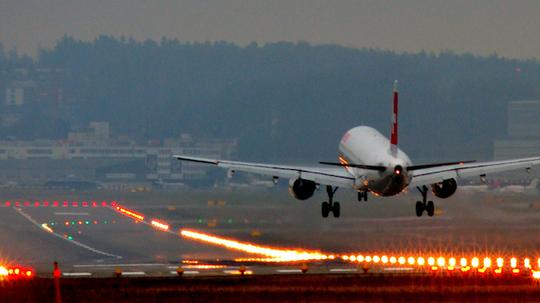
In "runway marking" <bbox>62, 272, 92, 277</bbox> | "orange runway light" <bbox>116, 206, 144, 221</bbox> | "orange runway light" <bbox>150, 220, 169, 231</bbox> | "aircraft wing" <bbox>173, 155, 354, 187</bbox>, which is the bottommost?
"runway marking" <bbox>62, 272, 92, 277</bbox>

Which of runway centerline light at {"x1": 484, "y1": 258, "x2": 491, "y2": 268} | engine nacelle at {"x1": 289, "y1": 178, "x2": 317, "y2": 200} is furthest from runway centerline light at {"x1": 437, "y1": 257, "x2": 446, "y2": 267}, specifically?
engine nacelle at {"x1": 289, "y1": 178, "x2": 317, "y2": 200}

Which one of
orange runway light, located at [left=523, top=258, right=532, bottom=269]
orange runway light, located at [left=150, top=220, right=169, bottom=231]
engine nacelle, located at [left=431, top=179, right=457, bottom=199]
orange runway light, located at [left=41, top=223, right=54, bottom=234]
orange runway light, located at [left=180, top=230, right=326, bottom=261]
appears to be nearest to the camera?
orange runway light, located at [left=523, top=258, right=532, bottom=269]

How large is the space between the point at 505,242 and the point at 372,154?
12.9 metres

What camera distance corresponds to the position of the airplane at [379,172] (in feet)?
253

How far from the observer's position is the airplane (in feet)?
253

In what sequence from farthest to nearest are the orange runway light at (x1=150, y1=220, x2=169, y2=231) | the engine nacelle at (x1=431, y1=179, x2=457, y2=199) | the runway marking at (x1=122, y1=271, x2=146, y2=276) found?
the orange runway light at (x1=150, y1=220, x2=169, y2=231)
the engine nacelle at (x1=431, y1=179, x2=457, y2=199)
the runway marking at (x1=122, y1=271, x2=146, y2=276)

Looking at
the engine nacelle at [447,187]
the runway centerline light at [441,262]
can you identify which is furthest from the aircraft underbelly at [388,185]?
the engine nacelle at [447,187]

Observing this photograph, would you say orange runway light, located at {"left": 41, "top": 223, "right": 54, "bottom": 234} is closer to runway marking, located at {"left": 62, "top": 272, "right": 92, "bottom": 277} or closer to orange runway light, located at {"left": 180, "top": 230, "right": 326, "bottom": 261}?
orange runway light, located at {"left": 180, "top": 230, "right": 326, "bottom": 261}

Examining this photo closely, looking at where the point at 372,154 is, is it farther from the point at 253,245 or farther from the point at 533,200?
the point at 533,200

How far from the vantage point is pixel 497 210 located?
118438 mm

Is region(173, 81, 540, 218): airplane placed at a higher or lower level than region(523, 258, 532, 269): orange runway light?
higher

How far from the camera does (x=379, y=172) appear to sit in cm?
7738

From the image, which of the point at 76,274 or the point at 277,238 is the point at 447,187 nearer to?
the point at 277,238

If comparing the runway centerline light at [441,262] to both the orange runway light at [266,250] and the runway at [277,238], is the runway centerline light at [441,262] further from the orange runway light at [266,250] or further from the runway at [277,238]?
the orange runway light at [266,250]
